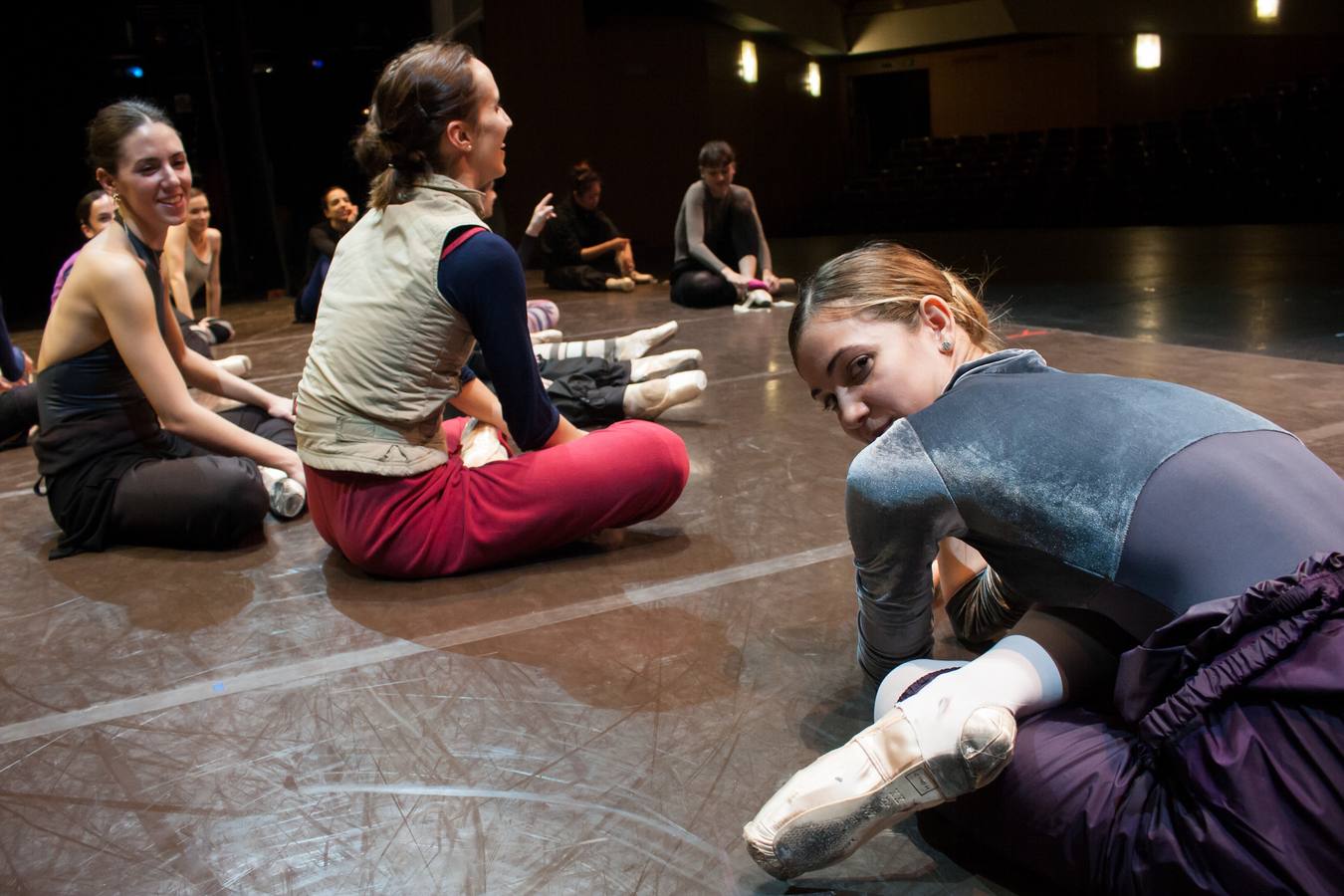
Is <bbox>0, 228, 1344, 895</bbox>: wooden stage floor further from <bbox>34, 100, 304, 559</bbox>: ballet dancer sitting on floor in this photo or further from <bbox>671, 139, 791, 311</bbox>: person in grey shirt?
<bbox>671, 139, 791, 311</bbox>: person in grey shirt

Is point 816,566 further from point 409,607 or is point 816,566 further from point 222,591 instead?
point 222,591

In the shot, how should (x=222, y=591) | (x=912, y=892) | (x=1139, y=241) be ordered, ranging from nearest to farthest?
1. (x=912, y=892)
2. (x=222, y=591)
3. (x=1139, y=241)

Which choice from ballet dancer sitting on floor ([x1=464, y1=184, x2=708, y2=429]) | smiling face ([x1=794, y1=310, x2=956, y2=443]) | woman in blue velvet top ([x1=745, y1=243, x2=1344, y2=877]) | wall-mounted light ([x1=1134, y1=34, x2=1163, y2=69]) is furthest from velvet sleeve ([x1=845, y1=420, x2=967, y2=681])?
wall-mounted light ([x1=1134, y1=34, x2=1163, y2=69])

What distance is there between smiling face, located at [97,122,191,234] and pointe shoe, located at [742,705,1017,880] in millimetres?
2091

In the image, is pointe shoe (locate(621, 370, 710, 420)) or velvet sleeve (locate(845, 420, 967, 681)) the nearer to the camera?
velvet sleeve (locate(845, 420, 967, 681))

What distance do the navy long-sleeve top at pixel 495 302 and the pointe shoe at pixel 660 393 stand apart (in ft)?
3.99

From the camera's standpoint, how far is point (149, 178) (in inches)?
101

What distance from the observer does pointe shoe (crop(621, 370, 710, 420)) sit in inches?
134

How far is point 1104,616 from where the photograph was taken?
4.16ft

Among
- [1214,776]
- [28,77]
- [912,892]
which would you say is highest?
[28,77]

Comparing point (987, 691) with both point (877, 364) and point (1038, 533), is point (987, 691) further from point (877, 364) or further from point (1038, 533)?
point (877, 364)

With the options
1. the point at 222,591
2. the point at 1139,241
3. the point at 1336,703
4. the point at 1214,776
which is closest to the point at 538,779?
the point at 1214,776

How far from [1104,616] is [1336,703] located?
0.30m

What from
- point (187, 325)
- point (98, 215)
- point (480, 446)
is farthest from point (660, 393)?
point (98, 215)
